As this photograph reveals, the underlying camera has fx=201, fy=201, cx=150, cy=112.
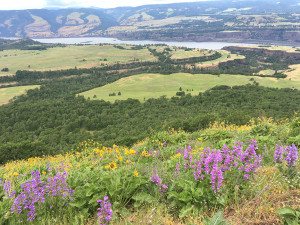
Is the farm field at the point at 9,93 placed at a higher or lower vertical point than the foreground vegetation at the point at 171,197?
lower

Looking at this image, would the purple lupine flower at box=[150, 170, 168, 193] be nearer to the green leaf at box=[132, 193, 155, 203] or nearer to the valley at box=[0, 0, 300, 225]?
the valley at box=[0, 0, 300, 225]

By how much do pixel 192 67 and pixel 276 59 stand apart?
8470 centimetres

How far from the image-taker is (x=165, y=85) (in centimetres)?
11050

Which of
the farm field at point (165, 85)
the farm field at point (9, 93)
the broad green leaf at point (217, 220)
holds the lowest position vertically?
the farm field at point (9, 93)

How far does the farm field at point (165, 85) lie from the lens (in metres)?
94.5

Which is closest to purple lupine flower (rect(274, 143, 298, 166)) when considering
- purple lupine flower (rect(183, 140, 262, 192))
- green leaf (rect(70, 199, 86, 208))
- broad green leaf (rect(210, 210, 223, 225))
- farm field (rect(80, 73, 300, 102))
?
purple lupine flower (rect(183, 140, 262, 192))

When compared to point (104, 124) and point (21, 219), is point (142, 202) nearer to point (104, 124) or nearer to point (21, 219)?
point (21, 219)

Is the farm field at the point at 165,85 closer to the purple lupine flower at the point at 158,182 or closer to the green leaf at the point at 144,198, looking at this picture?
the purple lupine flower at the point at 158,182

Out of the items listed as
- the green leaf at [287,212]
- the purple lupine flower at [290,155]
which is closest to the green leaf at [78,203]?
the green leaf at [287,212]

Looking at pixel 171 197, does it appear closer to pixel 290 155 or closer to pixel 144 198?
pixel 144 198

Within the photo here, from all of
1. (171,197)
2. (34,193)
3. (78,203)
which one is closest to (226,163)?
(171,197)

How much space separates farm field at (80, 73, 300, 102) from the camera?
94.5 m

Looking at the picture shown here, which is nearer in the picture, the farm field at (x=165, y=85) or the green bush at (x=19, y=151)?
the green bush at (x=19, y=151)

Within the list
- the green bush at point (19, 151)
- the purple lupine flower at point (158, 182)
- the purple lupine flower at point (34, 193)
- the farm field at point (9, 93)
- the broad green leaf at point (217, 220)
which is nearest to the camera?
the broad green leaf at point (217, 220)
